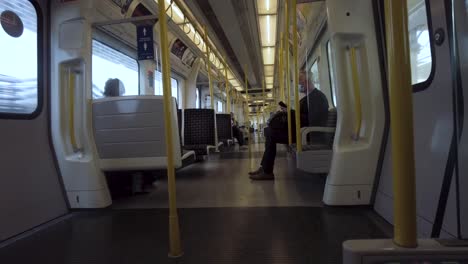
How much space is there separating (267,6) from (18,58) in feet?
20.5

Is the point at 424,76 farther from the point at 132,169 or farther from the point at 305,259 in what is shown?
the point at 132,169

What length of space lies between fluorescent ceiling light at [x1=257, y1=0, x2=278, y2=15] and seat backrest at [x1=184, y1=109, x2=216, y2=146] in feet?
11.4

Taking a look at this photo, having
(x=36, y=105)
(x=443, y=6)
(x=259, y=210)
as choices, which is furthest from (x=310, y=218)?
(x=36, y=105)

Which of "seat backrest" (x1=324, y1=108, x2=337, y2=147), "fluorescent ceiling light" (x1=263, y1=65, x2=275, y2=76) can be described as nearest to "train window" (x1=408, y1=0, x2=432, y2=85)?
"seat backrest" (x1=324, y1=108, x2=337, y2=147)

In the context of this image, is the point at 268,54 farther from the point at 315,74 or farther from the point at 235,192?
the point at 235,192

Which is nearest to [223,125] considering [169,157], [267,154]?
[267,154]

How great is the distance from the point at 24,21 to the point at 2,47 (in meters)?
0.38

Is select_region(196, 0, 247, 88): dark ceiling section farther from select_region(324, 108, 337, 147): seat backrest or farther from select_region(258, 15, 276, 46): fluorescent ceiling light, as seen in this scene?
select_region(324, 108, 337, 147): seat backrest

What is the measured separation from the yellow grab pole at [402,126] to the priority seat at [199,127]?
16.3 ft

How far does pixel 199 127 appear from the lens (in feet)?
19.2

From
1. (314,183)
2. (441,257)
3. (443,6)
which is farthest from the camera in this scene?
(314,183)

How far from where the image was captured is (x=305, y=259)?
1.61m

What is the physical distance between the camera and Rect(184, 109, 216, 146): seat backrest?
582cm

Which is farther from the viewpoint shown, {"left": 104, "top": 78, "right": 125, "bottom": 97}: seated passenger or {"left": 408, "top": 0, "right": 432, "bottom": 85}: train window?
{"left": 104, "top": 78, "right": 125, "bottom": 97}: seated passenger
